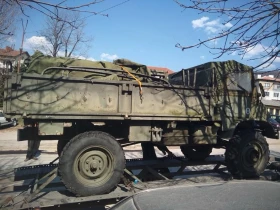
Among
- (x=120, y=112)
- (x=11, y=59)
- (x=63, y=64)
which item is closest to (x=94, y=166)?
(x=120, y=112)

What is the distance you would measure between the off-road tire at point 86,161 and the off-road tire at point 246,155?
265cm

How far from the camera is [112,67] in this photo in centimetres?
556

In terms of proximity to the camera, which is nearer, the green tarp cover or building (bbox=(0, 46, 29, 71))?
the green tarp cover

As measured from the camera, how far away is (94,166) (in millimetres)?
4688

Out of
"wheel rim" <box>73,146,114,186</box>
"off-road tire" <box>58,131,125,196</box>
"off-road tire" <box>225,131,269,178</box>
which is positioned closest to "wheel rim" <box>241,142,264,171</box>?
"off-road tire" <box>225,131,269,178</box>

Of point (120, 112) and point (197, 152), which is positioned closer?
point (120, 112)

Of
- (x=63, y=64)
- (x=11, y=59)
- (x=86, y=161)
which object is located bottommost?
(x=86, y=161)

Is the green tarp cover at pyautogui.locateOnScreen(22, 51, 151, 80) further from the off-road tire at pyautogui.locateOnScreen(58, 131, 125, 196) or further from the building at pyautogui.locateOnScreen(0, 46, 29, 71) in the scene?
the off-road tire at pyautogui.locateOnScreen(58, 131, 125, 196)

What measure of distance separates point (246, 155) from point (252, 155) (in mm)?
178

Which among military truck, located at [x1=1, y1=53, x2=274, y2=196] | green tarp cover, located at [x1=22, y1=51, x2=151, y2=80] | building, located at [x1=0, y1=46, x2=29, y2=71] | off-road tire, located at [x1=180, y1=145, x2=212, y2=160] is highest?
building, located at [x1=0, y1=46, x2=29, y2=71]

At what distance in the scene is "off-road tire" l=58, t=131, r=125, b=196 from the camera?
4.49m

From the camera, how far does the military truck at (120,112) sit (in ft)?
14.7

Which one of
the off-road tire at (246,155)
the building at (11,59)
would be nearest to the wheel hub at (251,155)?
the off-road tire at (246,155)

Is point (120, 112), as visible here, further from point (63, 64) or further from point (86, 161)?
point (63, 64)
